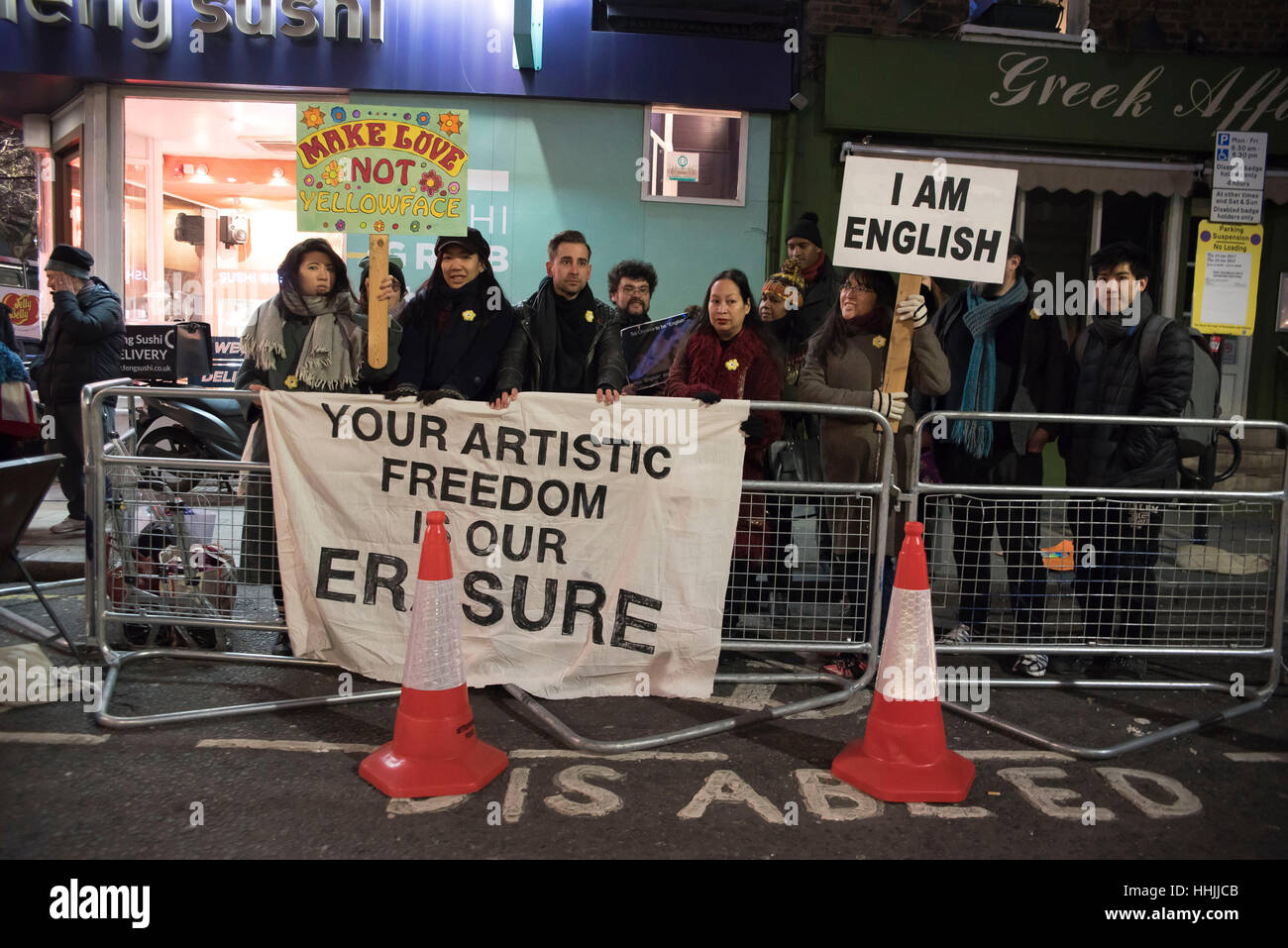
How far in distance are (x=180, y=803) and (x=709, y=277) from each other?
8.02m

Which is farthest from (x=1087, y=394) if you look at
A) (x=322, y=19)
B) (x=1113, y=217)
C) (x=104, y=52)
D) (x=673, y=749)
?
(x=104, y=52)

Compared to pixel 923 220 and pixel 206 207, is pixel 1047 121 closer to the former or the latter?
pixel 923 220

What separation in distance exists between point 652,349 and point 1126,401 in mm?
2858

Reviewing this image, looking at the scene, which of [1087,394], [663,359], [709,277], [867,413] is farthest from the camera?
[709,277]

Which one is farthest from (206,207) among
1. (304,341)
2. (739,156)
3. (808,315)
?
(808,315)

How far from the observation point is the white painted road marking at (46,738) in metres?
3.78

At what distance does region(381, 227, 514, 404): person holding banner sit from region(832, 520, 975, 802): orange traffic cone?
2346 millimetres

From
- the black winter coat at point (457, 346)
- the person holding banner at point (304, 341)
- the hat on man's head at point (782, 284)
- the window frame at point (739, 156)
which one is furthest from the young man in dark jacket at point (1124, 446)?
the window frame at point (739, 156)

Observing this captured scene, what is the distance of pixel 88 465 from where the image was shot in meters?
4.51

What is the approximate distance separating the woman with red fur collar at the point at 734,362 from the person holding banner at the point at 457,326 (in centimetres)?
96

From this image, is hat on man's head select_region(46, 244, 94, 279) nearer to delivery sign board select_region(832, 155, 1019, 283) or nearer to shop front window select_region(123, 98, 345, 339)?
shop front window select_region(123, 98, 345, 339)

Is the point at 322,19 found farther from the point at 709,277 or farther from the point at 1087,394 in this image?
the point at 1087,394

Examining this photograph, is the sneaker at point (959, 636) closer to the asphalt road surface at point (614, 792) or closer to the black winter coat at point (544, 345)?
the asphalt road surface at point (614, 792)
